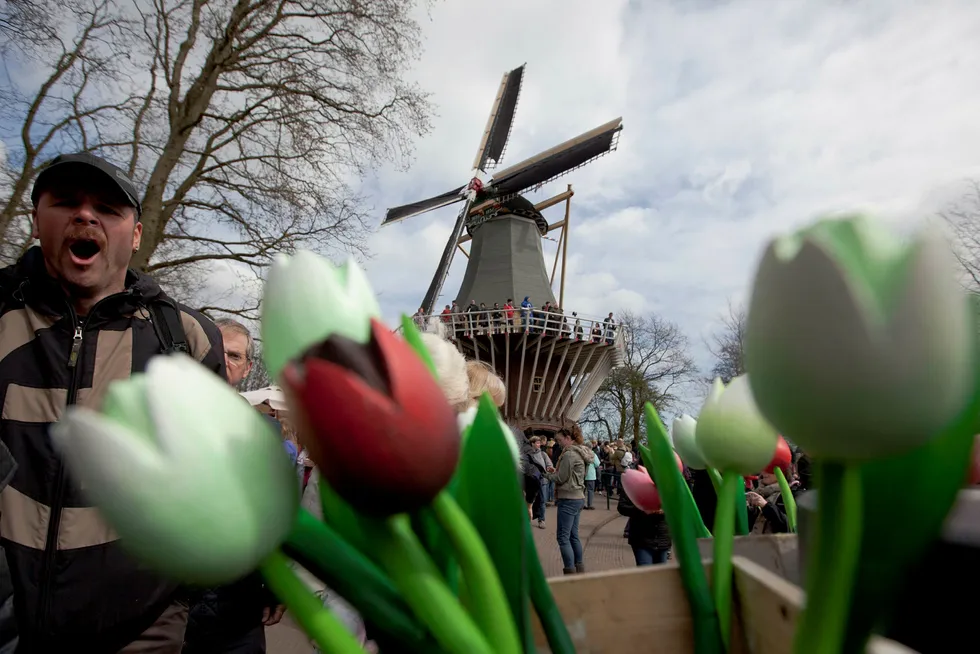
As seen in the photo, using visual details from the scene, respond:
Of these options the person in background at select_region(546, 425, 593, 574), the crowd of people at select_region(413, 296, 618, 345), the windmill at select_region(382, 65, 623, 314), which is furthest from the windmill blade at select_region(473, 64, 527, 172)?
the person in background at select_region(546, 425, 593, 574)

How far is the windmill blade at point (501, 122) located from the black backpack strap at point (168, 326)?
18583mm

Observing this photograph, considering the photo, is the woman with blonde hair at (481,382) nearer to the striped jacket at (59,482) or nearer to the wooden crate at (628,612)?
the striped jacket at (59,482)

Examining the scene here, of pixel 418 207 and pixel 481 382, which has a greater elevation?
pixel 418 207

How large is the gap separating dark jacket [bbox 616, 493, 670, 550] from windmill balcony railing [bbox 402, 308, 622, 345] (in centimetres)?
1054

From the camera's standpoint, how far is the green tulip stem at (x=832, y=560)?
0.96ft

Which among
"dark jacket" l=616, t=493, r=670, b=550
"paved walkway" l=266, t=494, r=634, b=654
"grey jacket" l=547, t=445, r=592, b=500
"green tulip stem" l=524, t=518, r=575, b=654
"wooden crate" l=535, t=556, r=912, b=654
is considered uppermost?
"green tulip stem" l=524, t=518, r=575, b=654

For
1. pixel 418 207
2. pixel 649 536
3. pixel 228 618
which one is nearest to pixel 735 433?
pixel 228 618

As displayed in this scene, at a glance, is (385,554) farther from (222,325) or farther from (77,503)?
(222,325)

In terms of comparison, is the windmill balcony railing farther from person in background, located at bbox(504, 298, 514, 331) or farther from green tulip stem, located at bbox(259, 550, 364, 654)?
green tulip stem, located at bbox(259, 550, 364, 654)

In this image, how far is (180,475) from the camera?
0.31 metres

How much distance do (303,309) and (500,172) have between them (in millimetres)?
19622

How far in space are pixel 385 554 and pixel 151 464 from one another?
0.48ft

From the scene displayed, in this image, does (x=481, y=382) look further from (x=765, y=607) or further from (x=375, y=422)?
(x=375, y=422)

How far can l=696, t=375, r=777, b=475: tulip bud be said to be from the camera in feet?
1.77
